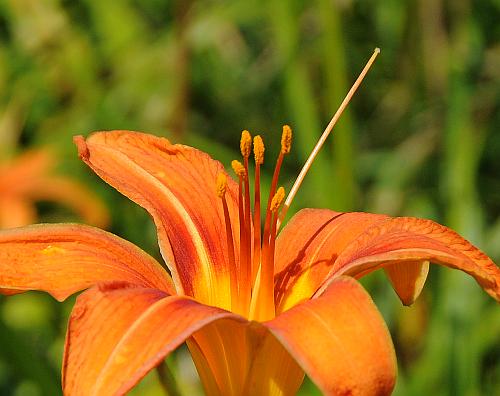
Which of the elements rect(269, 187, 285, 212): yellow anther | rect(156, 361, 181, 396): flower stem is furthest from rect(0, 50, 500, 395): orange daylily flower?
rect(156, 361, 181, 396): flower stem

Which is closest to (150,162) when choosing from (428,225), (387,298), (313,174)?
(428,225)

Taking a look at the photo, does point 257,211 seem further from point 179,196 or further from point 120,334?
point 120,334

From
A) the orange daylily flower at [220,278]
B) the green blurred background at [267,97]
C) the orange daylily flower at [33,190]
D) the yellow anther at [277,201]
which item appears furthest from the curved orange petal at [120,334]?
the orange daylily flower at [33,190]

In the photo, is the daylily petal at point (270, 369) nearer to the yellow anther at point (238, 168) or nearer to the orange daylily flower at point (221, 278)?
the orange daylily flower at point (221, 278)

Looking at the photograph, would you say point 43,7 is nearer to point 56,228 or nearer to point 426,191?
point 426,191

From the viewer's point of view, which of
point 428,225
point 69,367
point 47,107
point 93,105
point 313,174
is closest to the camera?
point 69,367

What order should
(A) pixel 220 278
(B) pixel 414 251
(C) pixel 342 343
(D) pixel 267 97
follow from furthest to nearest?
(D) pixel 267 97
(A) pixel 220 278
(B) pixel 414 251
(C) pixel 342 343

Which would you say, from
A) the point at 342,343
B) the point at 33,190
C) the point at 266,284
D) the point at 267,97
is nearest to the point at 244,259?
the point at 266,284
